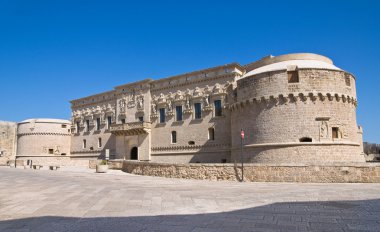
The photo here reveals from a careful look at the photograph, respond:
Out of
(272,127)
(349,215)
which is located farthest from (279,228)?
(272,127)

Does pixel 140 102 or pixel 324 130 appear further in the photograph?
pixel 140 102

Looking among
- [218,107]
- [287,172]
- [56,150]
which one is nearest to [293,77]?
[287,172]

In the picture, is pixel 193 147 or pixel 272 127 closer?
pixel 272 127

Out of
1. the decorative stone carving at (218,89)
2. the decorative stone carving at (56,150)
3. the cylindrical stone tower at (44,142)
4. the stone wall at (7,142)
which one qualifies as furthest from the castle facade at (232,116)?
the stone wall at (7,142)

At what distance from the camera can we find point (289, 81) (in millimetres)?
19922

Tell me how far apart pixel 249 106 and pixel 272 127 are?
2.44m

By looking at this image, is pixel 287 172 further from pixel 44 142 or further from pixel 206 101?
pixel 44 142

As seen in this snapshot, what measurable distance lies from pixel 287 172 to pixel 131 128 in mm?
21624

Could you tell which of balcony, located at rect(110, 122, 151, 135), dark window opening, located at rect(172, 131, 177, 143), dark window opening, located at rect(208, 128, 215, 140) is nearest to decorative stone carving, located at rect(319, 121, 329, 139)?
dark window opening, located at rect(208, 128, 215, 140)

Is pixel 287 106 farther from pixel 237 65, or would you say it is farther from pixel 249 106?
pixel 237 65

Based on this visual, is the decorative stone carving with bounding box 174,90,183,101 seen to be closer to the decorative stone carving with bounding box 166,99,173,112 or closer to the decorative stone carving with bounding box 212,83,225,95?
the decorative stone carving with bounding box 166,99,173,112

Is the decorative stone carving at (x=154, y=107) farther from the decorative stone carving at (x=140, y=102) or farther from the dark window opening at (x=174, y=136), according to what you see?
the dark window opening at (x=174, y=136)

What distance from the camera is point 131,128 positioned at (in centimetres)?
3322

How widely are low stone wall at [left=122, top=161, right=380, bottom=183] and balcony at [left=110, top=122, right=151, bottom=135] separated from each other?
47.5 ft
